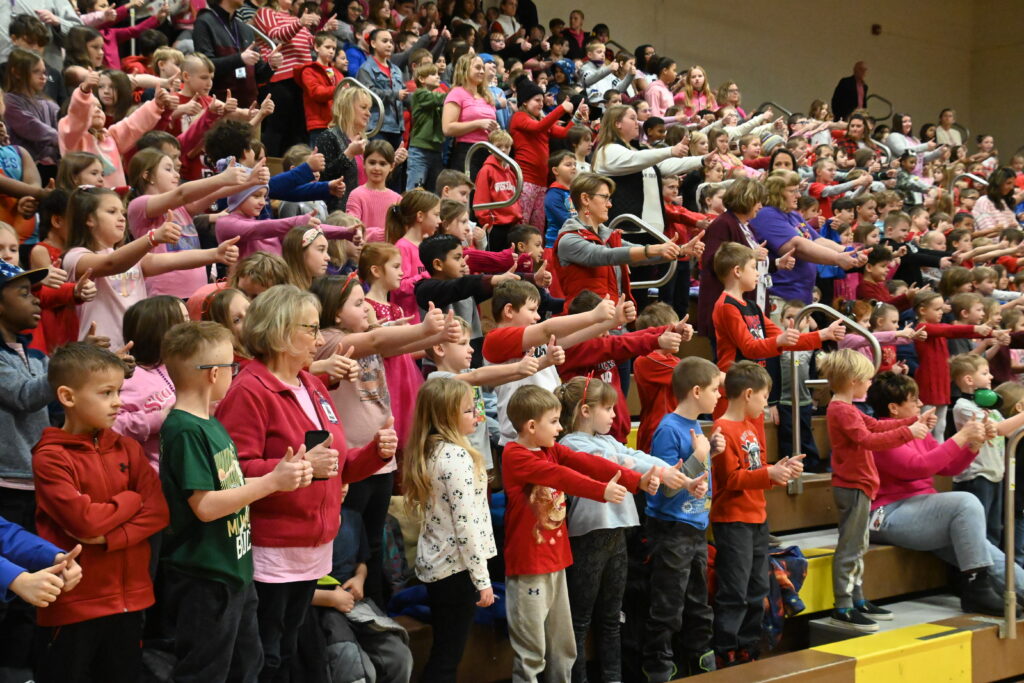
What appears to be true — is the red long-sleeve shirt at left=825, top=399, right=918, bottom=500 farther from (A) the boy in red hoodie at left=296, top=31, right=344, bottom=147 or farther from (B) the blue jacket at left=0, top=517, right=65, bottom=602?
(A) the boy in red hoodie at left=296, top=31, right=344, bottom=147

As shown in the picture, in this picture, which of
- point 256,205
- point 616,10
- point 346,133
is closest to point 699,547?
point 256,205

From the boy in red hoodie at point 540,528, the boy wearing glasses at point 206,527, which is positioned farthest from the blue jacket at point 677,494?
the boy wearing glasses at point 206,527

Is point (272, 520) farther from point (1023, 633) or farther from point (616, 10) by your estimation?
point (616, 10)

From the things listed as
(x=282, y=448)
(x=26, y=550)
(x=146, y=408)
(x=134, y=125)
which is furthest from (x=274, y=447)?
(x=134, y=125)

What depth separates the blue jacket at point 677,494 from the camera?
495 centimetres

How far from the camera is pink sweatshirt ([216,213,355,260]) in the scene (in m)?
5.49

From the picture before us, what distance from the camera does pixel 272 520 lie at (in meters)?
3.52

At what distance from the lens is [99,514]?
3213mm

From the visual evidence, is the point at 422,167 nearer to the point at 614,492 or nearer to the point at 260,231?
the point at 260,231

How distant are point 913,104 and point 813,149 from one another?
992 cm

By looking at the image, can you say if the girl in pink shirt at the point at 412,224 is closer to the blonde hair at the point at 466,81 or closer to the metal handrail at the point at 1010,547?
the metal handrail at the point at 1010,547

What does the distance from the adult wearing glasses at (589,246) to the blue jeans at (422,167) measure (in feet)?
9.90

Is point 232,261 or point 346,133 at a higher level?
point 346,133

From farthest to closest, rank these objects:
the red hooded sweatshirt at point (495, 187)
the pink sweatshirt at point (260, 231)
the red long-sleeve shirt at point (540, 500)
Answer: the red hooded sweatshirt at point (495, 187) < the pink sweatshirt at point (260, 231) < the red long-sleeve shirt at point (540, 500)
